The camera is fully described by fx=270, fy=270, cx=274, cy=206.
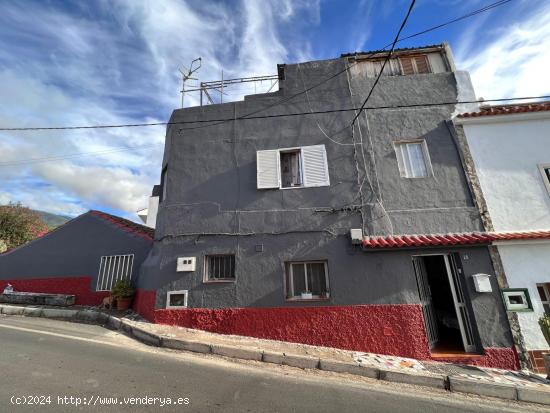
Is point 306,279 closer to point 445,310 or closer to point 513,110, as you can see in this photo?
point 445,310

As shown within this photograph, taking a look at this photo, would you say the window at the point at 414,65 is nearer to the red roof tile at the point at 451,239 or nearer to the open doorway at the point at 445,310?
the red roof tile at the point at 451,239

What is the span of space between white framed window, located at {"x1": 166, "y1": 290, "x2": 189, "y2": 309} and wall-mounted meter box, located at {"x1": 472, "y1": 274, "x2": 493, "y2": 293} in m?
7.27

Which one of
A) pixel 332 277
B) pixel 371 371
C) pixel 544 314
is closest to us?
pixel 371 371

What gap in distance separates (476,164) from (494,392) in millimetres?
5512

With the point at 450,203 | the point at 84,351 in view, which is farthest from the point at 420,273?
the point at 84,351

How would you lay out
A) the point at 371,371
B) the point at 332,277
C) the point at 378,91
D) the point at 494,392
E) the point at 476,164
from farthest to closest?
the point at 378,91 → the point at 476,164 → the point at 332,277 → the point at 371,371 → the point at 494,392

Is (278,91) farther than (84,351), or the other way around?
(278,91)

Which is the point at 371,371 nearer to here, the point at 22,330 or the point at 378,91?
the point at 378,91

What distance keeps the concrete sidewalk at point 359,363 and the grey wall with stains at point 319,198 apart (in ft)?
2.79

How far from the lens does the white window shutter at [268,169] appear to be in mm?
7824

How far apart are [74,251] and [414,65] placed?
1369cm

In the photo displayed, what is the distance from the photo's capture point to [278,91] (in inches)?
338

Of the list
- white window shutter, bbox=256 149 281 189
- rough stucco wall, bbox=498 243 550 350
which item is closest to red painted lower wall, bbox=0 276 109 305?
white window shutter, bbox=256 149 281 189

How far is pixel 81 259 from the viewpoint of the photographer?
33.0 feet
